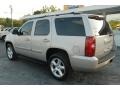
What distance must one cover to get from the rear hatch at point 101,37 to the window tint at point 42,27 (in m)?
1.50

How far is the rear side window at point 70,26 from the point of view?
4.93 meters

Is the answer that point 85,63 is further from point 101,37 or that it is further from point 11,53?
point 11,53

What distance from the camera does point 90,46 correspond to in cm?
464

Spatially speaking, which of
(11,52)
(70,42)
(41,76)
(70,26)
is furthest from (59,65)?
(11,52)

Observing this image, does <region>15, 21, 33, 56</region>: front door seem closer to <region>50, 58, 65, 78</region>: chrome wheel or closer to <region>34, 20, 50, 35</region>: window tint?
<region>34, 20, 50, 35</region>: window tint

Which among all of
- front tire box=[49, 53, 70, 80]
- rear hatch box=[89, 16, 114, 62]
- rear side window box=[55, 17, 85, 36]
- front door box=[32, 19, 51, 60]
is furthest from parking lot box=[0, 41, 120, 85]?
rear side window box=[55, 17, 85, 36]

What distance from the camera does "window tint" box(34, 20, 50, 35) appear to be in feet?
19.2

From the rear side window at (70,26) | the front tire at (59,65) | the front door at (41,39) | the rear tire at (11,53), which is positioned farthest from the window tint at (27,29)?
the front tire at (59,65)

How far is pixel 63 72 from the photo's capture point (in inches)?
210

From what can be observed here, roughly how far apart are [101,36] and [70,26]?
2.95 feet

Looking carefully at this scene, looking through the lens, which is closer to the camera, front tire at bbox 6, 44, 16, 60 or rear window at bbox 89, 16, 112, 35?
rear window at bbox 89, 16, 112, 35

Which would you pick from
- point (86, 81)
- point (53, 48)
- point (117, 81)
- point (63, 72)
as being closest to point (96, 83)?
point (86, 81)

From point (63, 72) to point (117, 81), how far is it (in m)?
1.58

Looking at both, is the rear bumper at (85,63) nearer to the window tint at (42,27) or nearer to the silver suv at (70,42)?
the silver suv at (70,42)
